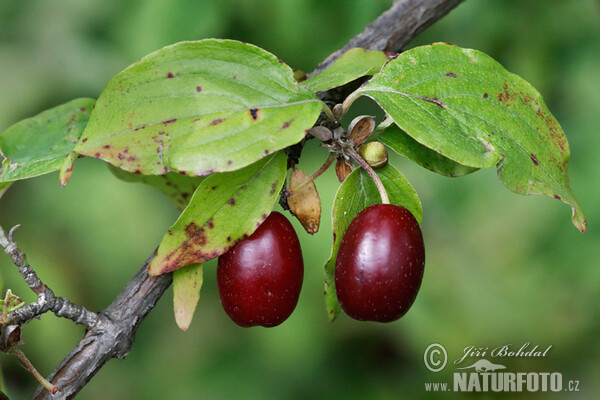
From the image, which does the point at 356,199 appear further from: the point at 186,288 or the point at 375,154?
the point at 186,288

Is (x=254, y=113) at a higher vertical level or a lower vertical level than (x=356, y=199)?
higher

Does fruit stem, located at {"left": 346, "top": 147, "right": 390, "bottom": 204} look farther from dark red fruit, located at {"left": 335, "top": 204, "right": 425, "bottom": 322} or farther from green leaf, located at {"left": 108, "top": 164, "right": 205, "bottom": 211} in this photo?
green leaf, located at {"left": 108, "top": 164, "right": 205, "bottom": 211}

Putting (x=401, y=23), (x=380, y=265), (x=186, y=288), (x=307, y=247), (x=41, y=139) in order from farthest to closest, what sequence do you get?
(x=307, y=247)
(x=401, y=23)
(x=41, y=139)
(x=186, y=288)
(x=380, y=265)

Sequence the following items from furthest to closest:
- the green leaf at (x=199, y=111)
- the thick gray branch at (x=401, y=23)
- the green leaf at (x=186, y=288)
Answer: the thick gray branch at (x=401, y=23), the green leaf at (x=186, y=288), the green leaf at (x=199, y=111)

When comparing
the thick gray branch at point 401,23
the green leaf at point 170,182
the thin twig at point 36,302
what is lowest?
the thin twig at point 36,302

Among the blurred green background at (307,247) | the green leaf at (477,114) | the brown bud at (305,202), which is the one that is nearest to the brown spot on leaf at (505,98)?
the green leaf at (477,114)

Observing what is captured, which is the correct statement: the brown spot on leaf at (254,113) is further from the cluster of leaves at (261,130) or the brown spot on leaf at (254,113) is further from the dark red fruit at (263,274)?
the dark red fruit at (263,274)

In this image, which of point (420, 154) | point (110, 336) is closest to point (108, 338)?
point (110, 336)
